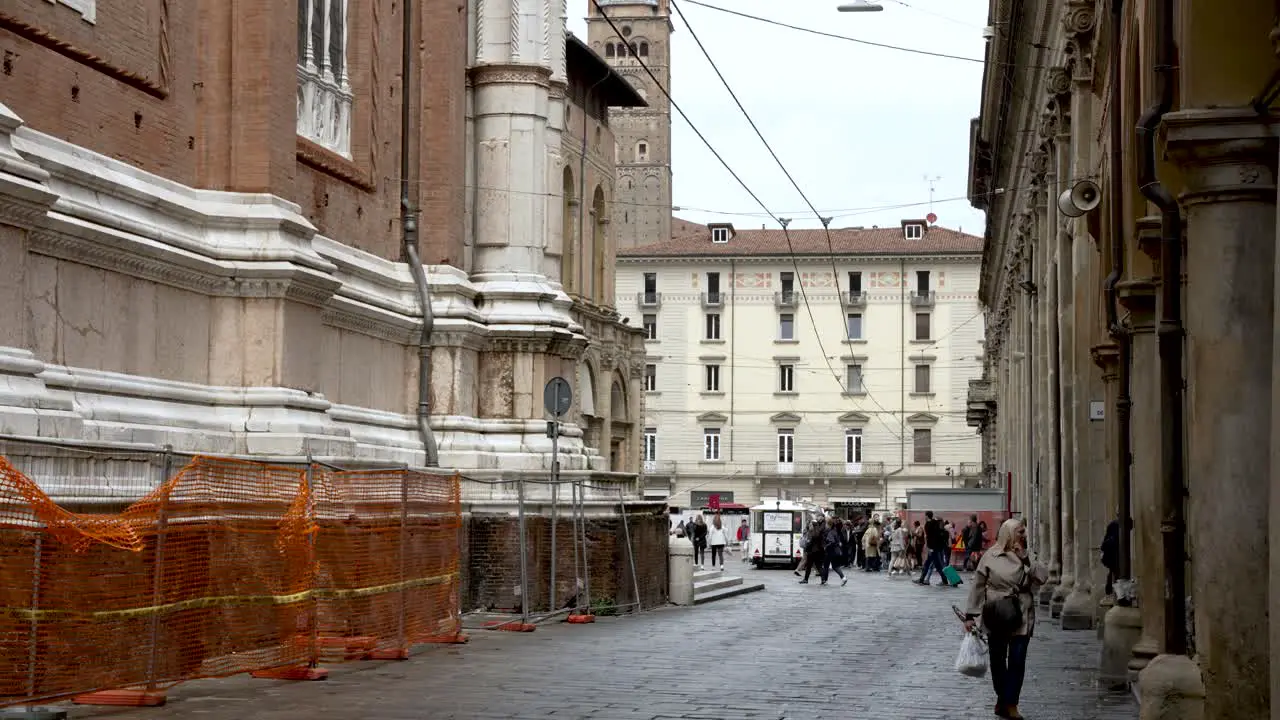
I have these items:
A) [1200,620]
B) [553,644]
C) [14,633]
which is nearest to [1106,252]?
[553,644]

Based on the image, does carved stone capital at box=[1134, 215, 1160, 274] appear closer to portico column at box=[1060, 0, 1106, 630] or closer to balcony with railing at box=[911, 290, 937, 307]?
portico column at box=[1060, 0, 1106, 630]

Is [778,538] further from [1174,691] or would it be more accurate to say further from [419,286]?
[1174,691]

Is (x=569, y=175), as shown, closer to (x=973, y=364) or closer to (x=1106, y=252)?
(x=1106, y=252)

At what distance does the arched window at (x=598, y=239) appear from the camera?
4653 centimetres

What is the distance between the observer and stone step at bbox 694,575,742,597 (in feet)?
106

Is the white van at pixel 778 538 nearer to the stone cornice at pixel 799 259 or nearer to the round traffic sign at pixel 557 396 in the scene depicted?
the round traffic sign at pixel 557 396

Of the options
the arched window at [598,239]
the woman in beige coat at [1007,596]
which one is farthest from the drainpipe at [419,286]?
the arched window at [598,239]

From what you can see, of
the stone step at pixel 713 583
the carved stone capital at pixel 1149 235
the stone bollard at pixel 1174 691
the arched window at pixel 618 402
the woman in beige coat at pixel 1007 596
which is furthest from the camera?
the arched window at pixel 618 402

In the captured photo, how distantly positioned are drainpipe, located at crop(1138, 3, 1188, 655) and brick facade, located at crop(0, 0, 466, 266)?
30.0 ft

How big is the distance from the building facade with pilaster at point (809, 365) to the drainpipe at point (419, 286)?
67037 millimetres

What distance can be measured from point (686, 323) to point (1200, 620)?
83.7m

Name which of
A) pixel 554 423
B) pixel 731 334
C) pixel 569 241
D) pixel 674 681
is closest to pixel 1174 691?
pixel 674 681

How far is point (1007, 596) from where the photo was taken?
1323cm

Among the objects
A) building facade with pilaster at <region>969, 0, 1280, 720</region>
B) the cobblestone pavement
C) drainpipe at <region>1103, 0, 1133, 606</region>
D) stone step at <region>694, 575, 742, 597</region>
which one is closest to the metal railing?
stone step at <region>694, 575, 742, 597</region>
